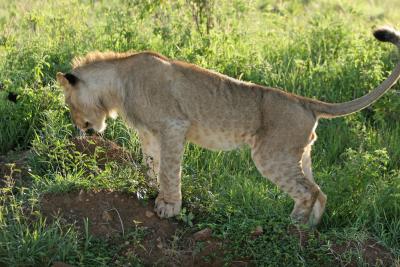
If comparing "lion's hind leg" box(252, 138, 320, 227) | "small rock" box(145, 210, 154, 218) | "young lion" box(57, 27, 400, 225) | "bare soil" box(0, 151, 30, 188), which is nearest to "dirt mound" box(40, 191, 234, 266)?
"small rock" box(145, 210, 154, 218)

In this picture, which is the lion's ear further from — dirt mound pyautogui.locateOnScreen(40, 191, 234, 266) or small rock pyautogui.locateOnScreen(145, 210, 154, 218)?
small rock pyautogui.locateOnScreen(145, 210, 154, 218)

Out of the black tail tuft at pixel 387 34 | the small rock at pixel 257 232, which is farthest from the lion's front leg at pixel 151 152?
the black tail tuft at pixel 387 34

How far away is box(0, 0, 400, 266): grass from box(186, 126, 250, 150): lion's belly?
0.29 metres

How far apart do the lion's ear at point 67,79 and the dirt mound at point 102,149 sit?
516mm

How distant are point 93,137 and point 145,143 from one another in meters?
0.66

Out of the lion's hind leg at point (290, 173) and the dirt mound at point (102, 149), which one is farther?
the dirt mound at point (102, 149)

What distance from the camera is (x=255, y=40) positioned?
8.05m

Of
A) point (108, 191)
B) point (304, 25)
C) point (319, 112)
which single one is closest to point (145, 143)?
point (108, 191)

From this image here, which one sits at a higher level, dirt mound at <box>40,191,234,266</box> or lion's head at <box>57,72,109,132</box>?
lion's head at <box>57,72,109,132</box>

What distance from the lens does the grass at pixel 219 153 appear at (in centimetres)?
516

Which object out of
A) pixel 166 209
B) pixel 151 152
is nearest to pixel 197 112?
pixel 151 152

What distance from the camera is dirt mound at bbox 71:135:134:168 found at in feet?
19.9

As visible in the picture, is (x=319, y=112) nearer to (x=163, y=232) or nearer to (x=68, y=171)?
(x=163, y=232)

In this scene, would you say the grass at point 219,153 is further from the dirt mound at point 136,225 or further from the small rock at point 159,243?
the small rock at point 159,243
